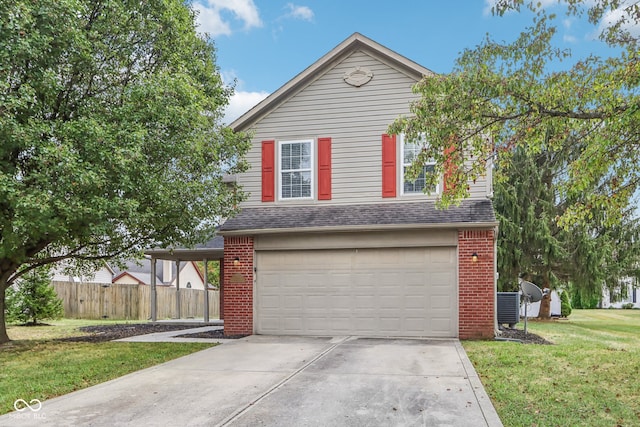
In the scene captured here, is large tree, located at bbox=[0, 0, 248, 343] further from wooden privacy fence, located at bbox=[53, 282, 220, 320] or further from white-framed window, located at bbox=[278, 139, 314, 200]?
wooden privacy fence, located at bbox=[53, 282, 220, 320]

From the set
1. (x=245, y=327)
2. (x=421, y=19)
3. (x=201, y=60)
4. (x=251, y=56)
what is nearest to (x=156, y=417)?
(x=245, y=327)

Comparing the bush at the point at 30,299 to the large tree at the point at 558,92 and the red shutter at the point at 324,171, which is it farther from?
the large tree at the point at 558,92

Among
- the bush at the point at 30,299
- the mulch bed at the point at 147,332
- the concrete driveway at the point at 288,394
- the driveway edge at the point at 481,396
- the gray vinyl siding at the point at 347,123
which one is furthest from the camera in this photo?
the bush at the point at 30,299

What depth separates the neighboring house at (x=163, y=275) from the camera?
33547 mm

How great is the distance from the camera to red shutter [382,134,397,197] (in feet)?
43.0

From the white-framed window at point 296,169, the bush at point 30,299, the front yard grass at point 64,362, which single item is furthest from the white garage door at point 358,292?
the bush at point 30,299

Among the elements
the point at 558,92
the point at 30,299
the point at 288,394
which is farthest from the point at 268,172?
the point at 30,299

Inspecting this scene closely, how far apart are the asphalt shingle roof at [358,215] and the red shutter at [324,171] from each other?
36 centimetres

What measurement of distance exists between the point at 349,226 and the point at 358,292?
165cm

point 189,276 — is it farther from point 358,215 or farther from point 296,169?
point 358,215

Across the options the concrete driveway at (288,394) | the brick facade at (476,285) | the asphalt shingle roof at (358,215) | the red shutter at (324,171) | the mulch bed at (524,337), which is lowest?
the mulch bed at (524,337)

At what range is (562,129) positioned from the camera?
9.12 metres

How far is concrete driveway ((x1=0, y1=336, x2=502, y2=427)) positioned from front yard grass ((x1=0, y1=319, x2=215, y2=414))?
45 cm

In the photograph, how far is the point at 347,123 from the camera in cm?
1356
